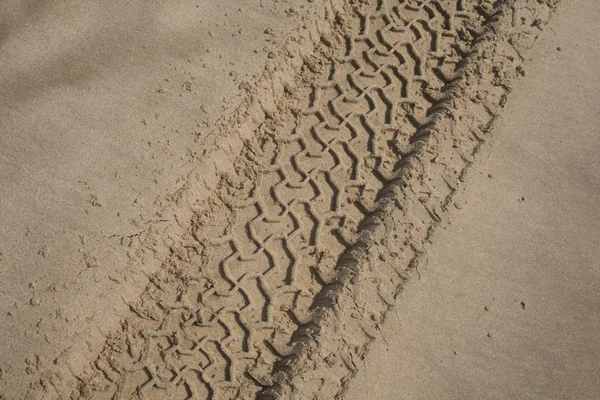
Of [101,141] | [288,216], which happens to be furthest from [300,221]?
[101,141]

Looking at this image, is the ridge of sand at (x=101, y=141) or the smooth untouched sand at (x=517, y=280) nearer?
the ridge of sand at (x=101, y=141)

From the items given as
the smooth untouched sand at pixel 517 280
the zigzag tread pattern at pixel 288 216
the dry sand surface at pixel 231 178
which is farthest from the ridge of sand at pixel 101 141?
the smooth untouched sand at pixel 517 280

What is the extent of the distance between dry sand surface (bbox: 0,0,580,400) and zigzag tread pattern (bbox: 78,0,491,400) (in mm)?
12

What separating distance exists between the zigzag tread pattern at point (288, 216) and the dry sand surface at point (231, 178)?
0.04 ft

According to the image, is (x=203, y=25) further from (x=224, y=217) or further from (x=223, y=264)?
(x=223, y=264)

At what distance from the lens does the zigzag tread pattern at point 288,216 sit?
3.30 metres

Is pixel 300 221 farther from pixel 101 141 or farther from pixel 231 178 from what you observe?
pixel 101 141

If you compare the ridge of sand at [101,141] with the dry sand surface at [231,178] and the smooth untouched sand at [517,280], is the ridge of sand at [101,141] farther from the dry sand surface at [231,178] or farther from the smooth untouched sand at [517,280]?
the smooth untouched sand at [517,280]

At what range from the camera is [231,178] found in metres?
3.89

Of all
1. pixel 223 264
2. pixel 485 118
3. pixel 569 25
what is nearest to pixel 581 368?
pixel 485 118

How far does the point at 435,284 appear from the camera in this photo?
3.59 metres

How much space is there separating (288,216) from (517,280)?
1361mm

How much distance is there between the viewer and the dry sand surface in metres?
3.28

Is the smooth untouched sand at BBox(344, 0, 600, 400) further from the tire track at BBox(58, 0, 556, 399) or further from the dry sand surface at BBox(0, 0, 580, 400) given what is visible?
the tire track at BBox(58, 0, 556, 399)
